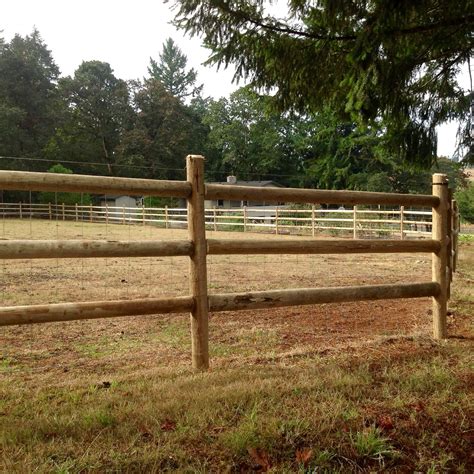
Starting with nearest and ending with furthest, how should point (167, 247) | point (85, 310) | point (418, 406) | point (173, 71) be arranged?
point (418, 406) → point (85, 310) → point (167, 247) → point (173, 71)

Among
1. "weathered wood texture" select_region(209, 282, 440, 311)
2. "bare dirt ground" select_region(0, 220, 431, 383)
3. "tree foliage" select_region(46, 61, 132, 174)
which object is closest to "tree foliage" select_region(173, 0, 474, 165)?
"weathered wood texture" select_region(209, 282, 440, 311)

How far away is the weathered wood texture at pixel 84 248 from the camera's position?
3.12 m

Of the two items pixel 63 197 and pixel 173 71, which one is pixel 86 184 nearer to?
pixel 63 197

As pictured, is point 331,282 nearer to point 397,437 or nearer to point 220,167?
point 397,437

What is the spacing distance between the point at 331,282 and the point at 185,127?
49464 mm

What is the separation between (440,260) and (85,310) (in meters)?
3.48

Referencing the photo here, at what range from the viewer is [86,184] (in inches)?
131

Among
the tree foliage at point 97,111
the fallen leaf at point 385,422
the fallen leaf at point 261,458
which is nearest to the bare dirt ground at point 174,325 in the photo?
the fallen leaf at point 385,422

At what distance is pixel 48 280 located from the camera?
8.27m

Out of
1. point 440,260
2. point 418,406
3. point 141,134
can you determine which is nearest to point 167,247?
point 418,406

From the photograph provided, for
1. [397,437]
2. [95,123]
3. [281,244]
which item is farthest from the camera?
[95,123]

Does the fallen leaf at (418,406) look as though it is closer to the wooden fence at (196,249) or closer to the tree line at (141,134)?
the wooden fence at (196,249)

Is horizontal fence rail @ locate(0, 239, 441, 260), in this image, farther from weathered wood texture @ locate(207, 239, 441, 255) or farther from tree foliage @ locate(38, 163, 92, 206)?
tree foliage @ locate(38, 163, 92, 206)

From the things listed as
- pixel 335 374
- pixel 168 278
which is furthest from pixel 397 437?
pixel 168 278
